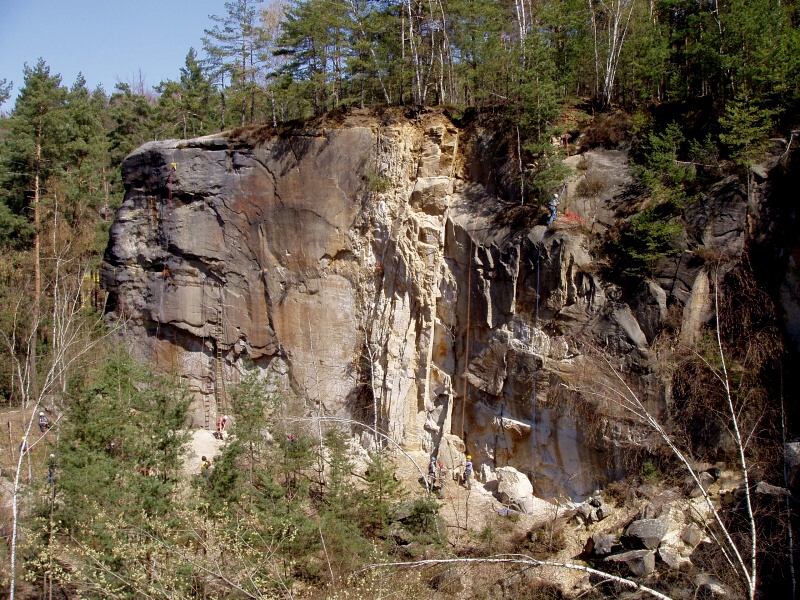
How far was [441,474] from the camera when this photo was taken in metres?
16.8

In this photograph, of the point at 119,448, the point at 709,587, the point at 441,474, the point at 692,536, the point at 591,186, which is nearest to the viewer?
the point at 709,587

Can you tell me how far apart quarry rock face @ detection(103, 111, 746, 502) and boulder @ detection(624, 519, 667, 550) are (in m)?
2.19

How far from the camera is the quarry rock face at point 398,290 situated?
15.4m

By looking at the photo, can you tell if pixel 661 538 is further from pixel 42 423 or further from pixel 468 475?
pixel 42 423

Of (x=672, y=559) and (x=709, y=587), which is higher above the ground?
(x=709, y=587)

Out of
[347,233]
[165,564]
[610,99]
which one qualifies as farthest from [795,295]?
[165,564]

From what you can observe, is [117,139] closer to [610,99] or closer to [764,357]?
[610,99]

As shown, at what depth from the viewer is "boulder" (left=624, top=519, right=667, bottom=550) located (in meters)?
12.1

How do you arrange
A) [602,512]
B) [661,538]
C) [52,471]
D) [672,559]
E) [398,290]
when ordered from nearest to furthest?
[672,559]
[661,538]
[52,471]
[602,512]
[398,290]

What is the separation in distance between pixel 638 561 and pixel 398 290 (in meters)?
9.40

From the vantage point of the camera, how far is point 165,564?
10852 mm

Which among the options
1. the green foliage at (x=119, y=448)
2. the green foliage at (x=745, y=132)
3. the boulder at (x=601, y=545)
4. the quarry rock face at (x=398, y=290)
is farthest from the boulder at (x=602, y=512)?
the green foliage at (x=119, y=448)

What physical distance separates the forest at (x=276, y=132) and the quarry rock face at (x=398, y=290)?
3.27ft

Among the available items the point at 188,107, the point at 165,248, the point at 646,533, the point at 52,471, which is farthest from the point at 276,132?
the point at 646,533
